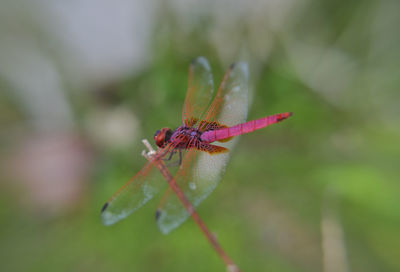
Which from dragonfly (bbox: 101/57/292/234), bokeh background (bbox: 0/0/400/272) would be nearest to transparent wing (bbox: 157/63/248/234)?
dragonfly (bbox: 101/57/292/234)

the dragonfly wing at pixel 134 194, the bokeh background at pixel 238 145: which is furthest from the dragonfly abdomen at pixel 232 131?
the bokeh background at pixel 238 145

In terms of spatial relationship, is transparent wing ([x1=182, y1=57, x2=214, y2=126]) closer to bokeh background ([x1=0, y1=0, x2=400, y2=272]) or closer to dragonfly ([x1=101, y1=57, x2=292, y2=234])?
dragonfly ([x1=101, y1=57, x2=292, y2=234])

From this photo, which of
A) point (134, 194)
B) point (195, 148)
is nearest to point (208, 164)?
point (195, 148)

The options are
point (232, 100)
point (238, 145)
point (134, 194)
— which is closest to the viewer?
point (134, 194)

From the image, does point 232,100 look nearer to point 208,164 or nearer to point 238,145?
point 208,164

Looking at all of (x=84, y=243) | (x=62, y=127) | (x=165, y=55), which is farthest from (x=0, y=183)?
(x=165, y=55)

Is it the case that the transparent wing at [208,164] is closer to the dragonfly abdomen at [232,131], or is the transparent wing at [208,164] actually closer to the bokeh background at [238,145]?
the dragonfly abdomen at [232,131]

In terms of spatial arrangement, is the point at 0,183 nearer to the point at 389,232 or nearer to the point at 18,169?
the point at 18,169
